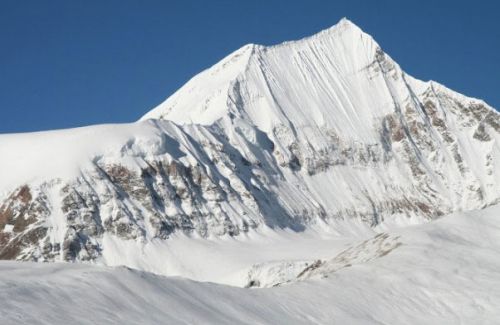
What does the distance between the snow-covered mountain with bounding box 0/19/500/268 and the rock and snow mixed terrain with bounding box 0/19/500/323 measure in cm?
30

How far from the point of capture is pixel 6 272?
3659cm

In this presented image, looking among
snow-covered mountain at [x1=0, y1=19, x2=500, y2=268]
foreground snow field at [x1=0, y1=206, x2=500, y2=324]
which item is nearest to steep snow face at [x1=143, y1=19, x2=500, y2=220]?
snow-covered mountain at [x1=0, y1=19, x2=500, y2=268]

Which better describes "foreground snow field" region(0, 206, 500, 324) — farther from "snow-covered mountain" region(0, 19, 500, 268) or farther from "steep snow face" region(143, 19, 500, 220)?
Answer: "steep snow face" region(143, 19, 500, 220)

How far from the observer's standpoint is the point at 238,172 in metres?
159

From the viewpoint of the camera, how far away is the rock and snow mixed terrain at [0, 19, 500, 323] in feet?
150

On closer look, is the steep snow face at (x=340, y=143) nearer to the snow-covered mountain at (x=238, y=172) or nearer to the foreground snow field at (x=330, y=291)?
the snow-covered mountain at (x=238, y=172)

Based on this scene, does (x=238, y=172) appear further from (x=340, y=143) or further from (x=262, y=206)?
(x=340, y=143)

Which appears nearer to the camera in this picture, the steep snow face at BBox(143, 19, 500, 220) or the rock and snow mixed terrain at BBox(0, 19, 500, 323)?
the rock and snow mixed terrain at BBox(0, 19, 500, 323)

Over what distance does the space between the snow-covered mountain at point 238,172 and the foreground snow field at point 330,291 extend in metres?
72.9

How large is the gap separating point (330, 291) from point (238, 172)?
367 ft

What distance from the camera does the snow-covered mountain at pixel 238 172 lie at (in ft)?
443

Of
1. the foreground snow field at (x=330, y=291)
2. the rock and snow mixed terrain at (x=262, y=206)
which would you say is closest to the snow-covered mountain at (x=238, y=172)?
the rock and snow mixed terrain at (x=262, y=206)

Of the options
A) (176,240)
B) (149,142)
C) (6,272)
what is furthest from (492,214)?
(149,142)

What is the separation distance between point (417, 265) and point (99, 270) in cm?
2176
